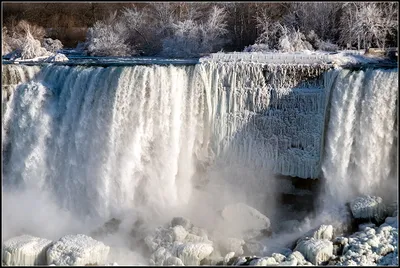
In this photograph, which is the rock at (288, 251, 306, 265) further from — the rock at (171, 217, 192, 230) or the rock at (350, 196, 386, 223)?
the rock at (171, 217, 192, 230)

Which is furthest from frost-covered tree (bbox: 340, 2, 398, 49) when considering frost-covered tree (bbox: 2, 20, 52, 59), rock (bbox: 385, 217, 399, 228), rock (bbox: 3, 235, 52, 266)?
rock (bbox: 3, 235, 52, 266)

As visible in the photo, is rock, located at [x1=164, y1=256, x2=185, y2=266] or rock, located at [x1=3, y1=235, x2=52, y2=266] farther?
rock, located at [x1=3, y1=235, x2=52, y2=266]

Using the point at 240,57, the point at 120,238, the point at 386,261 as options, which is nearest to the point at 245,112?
the point at 240,57

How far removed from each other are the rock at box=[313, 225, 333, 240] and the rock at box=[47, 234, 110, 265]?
13.3 ft

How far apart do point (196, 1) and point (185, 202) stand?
15541mm

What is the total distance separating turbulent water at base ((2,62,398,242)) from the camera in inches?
526

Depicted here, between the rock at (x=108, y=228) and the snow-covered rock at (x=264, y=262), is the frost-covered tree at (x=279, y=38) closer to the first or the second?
the rock at (x=108, y=228)

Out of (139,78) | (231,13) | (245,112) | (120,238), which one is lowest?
(120,238)

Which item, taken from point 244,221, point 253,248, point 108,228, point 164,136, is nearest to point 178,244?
point 253,248

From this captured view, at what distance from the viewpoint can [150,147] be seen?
541 inches

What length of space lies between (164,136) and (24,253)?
446 cm

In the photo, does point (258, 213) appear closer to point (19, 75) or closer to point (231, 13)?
point (19, 75)

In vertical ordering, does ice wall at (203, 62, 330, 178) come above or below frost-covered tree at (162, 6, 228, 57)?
below

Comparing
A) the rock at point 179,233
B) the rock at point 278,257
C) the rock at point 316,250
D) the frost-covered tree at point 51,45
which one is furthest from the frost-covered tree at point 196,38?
the rock at point 278,257
